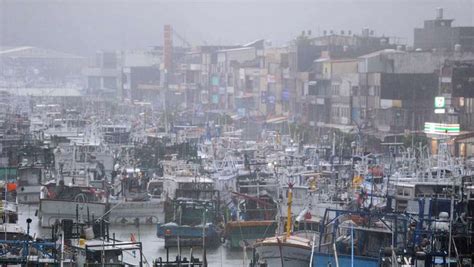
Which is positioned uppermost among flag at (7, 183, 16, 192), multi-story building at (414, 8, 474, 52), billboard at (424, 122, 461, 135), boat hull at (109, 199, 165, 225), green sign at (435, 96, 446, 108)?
multi-story building at (414, 8, 474, 52)

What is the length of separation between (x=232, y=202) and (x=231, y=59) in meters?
26.4

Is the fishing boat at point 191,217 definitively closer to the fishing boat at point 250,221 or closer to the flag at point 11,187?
the fishing boat at point 250,221

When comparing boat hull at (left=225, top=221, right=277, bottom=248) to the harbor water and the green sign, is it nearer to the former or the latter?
the harbor water

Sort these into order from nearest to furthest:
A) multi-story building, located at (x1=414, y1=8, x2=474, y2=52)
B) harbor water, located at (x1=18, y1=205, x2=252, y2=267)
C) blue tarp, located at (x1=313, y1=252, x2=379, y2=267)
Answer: blue tarp, located at (x1=313, y1=252, x2=379, y2=267) < harbor water, located at (x1=18, y1=205, x2=252, y2=267) < multi-story building, located at (x1=414, y1=8, x2=474, y2=52)

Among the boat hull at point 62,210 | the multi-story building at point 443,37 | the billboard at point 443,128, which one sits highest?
the multi-story building at point 443,37

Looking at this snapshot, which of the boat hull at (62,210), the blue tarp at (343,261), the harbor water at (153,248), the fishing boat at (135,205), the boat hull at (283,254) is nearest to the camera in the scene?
the blue tarp at (343,261)

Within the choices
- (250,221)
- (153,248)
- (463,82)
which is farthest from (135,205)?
(463,82)

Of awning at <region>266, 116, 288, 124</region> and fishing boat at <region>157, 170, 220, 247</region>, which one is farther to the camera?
awning at <region>266, 116, 288, 124</region>

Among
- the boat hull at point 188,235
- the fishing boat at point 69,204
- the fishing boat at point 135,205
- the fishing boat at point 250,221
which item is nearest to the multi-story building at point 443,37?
the fishing boat at point 135,205

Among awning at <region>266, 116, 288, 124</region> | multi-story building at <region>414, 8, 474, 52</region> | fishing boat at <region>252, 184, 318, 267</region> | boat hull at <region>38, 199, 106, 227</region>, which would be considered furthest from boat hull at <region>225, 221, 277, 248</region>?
awning at <region>266, 116, 288, 124</region>

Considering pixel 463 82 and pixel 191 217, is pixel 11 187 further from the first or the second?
pixel 463 82

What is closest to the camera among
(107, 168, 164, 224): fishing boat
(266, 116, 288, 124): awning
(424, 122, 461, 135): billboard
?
(107, 168, 164, 224): fishing boat

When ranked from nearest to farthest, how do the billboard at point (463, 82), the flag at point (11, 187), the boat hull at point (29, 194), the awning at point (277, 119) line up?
the flag at point (11, 187), the boat hull at point (29, 194), the billboard at point (463, 82), the awning at point (277, 119)

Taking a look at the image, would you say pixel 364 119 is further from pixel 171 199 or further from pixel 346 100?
pixel 171 199
